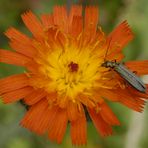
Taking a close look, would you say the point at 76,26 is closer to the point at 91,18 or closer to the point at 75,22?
the point at 75,22

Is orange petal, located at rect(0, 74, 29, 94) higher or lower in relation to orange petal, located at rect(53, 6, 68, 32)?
lower

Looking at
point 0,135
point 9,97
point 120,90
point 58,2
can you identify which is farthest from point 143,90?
point 58,2

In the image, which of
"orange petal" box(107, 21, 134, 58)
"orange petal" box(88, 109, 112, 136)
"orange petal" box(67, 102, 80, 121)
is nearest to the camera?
"orange petal" box(67, 102, 80, 121)

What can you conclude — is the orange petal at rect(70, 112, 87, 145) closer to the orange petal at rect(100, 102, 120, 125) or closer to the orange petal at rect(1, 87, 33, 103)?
the orange petal at rect(100, 102, 120, 125)

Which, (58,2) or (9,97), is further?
(58,2)

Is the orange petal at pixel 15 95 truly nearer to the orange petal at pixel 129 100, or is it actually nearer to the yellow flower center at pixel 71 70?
the yellow flower center at pixel 71 70

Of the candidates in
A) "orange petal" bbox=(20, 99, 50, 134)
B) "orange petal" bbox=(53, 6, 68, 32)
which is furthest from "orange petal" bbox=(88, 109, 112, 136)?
"orange petal" bbox=(53, 6, 68, 32)

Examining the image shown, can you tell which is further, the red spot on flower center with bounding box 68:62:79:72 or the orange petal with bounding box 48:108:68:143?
the red spot on flower center with bounding box 68:62:79:72

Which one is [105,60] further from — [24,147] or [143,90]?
[24,147]
